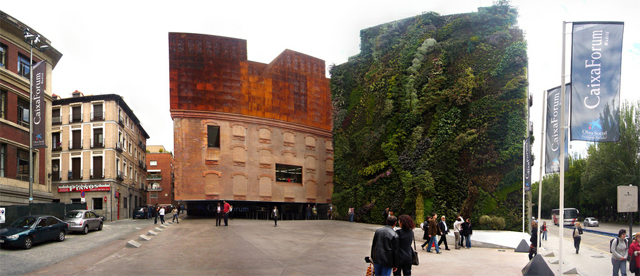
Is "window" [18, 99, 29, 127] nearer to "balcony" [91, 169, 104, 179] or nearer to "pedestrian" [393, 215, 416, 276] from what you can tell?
"balcony" [91, 169, 104, 179]

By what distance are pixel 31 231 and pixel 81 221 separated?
7.29 meters

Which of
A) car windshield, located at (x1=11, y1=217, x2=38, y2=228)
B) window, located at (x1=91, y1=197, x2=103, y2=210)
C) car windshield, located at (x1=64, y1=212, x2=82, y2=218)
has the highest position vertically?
car windshield, located at (x1=11, y1=217, x2=38, y2=228)

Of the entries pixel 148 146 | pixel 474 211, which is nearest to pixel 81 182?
pixel 474 211

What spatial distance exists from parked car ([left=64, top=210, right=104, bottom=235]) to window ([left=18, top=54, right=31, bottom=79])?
34.8ft

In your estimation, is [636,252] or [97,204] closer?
[636,252]

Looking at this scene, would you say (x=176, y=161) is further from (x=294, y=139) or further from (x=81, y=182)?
(x=81, y=182)

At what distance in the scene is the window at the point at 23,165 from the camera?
28.7m

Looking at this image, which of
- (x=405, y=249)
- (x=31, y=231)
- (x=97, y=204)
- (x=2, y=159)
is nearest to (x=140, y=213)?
(x=97, y=204)

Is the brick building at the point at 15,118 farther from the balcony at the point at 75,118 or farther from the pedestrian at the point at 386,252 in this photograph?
the pedestrian at the point at 386,252

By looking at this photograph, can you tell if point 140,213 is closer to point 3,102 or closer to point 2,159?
point 2,159

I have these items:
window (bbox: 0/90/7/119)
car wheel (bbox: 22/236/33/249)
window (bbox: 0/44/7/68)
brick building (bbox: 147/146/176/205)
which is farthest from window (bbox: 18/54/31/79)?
brick building (bbox: 147/146/176/205)

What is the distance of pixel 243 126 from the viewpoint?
132 feet

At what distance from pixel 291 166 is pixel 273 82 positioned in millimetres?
8310

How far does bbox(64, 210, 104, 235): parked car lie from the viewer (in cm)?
2479
